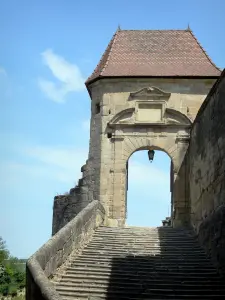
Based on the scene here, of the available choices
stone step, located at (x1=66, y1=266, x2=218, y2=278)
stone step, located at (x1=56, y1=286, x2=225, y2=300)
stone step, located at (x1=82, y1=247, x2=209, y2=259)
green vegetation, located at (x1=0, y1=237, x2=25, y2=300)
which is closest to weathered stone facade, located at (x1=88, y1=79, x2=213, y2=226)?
stone step, located at (x1=82, y1=247, x2=209, y2=259)

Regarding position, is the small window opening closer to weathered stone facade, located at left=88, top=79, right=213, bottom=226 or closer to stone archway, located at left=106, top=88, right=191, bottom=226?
weathered stone facade, located at left=88, top=79, right=213, bottom=226

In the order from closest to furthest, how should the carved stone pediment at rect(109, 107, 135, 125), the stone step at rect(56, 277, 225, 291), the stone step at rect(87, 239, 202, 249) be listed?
the stone step at rect(56, 277, 225, 291), the stone step at rect(87, 239, 202, 249), the carved stone pediment at rect(109, 107, 135, 125)

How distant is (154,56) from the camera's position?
1617 centimetres

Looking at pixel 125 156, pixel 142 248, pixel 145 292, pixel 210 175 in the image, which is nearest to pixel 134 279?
pixel 145 292

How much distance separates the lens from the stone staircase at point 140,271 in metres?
7.43

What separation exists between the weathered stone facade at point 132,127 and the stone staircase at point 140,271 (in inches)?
131

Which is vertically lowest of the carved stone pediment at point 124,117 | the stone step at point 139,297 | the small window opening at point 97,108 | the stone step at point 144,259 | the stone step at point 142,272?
the stone step at point 139,297

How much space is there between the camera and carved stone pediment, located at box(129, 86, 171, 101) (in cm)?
1474

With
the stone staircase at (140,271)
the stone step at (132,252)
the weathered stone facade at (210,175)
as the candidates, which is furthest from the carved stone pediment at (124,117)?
the stone step at (132,252)

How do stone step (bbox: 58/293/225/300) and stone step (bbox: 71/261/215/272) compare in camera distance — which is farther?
stone step (bbox: 71/261/215/272)

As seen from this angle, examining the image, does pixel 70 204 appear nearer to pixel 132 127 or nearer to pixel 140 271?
pixel 132 127

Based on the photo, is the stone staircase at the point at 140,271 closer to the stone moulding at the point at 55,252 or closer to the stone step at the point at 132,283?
the stone step at the point at 132,283

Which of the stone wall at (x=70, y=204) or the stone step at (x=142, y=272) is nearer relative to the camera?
the stone step at (x=142, y=272)

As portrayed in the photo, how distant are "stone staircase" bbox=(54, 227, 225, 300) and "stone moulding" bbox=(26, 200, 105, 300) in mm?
249
